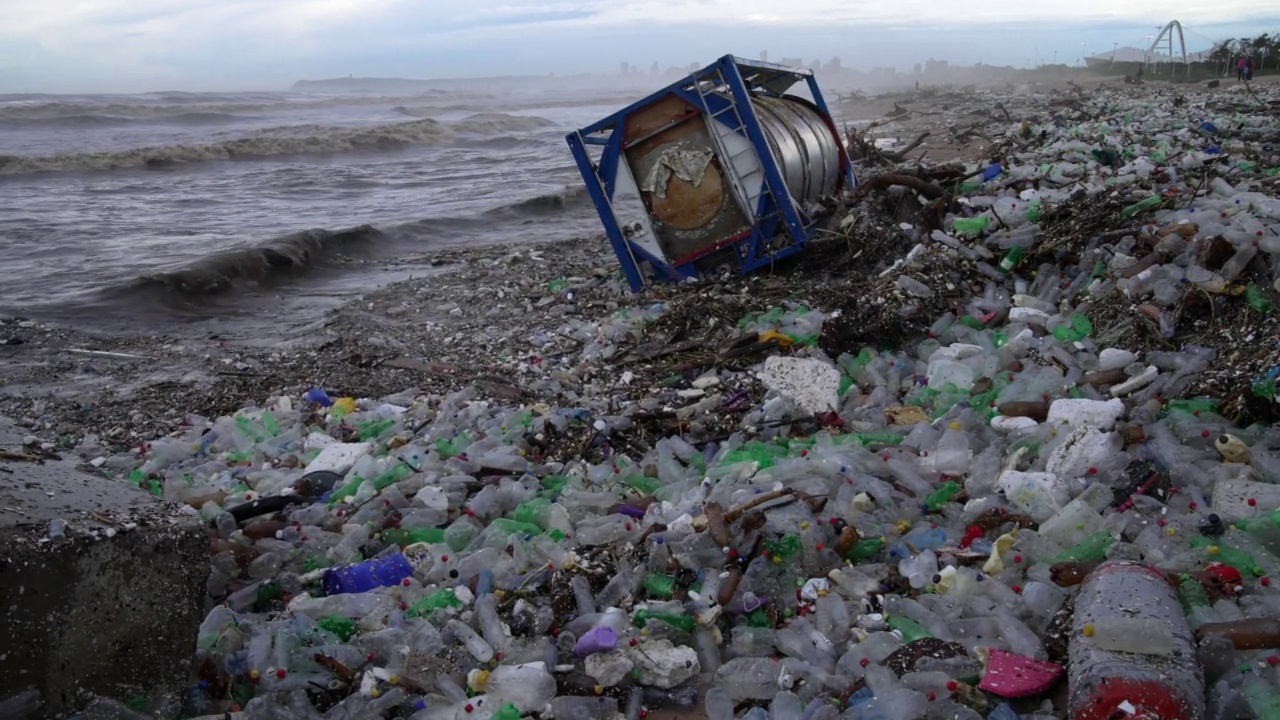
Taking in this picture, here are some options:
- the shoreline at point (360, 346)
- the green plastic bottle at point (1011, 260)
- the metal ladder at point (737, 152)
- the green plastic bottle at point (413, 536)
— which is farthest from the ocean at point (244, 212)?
the green plastic bottle at point (1011, 260)

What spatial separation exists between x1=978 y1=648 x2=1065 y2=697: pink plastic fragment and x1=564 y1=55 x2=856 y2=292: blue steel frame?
18.0 ft

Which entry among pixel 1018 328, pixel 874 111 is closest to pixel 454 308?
pixel 1018 328

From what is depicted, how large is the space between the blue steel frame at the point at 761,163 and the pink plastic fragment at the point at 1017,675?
5.49 metres

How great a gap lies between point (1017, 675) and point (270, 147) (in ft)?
84.0

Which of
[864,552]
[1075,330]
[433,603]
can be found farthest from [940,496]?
[433,603]

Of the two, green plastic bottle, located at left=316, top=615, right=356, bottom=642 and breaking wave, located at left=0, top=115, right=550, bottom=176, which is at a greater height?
breaking wave, located at left=0, top=115, right=550, bottom=176

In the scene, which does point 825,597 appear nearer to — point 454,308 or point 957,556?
point 957,556

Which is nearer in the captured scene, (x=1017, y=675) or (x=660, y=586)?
(x=1017, y=675)

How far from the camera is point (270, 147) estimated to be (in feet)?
80.1

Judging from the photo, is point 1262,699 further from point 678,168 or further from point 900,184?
point 900,184

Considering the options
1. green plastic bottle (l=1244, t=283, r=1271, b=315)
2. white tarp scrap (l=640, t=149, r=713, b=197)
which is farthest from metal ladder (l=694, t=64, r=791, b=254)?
green plastic bottle (l=1244, t=283, r=1271, b=315)

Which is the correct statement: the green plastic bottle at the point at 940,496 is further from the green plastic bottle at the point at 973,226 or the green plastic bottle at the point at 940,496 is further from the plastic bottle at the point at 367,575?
the green plastic bottle at the point at 973,226

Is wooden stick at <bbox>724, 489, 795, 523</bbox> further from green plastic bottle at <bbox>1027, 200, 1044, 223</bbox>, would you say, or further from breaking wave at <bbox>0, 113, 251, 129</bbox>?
breaking wave at <bbox>0, 113, 251, 129</bbox>

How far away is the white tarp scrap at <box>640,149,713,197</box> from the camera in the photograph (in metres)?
Answer: 7.77
